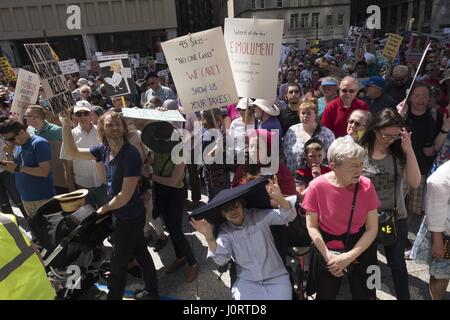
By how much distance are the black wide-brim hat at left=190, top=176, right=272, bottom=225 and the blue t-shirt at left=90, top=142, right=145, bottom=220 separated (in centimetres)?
70

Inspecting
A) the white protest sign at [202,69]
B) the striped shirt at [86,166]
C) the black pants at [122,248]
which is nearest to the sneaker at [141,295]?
the black pants at [122,248]

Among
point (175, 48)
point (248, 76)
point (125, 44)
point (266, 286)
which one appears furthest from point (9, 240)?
point (125, 44)

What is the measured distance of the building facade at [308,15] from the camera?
59094mm

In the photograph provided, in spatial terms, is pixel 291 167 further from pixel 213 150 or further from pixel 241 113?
pixel 241 113

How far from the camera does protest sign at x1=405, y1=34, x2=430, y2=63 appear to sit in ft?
29.4

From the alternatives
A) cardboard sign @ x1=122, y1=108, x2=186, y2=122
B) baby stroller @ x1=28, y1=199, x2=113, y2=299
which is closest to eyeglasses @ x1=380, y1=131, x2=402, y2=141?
cardboard sign @ x1=122, y1=108, x2=186, y2=122

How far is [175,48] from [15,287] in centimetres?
265

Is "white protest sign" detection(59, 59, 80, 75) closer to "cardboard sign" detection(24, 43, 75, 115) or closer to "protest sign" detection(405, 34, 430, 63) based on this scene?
"cardboard sign" detection(24, 43, 75, 115)

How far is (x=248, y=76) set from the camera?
3.75 metres

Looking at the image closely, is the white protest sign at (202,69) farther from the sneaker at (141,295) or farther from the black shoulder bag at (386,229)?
the sneaker at (141,295)

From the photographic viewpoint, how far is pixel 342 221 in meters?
2.45

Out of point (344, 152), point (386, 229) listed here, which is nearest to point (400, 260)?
point (386, 229)

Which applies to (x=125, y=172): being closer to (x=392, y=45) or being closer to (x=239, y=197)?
(x=239, y=197)

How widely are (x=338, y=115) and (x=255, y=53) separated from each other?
Result: 1.42 metres
